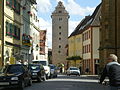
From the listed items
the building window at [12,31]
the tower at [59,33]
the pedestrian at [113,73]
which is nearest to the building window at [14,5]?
the building window at [12,31]

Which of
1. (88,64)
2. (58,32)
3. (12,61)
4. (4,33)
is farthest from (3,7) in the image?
(58,32)

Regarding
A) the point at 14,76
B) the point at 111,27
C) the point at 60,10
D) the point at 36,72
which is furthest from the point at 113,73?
the point at 60,10

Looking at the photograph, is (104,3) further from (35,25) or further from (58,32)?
(58,32)

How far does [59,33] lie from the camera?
421 feet

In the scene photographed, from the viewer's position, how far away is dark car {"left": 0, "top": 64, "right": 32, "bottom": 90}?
20391 millimetres

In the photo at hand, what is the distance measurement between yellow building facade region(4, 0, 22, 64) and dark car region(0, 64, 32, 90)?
17.2m

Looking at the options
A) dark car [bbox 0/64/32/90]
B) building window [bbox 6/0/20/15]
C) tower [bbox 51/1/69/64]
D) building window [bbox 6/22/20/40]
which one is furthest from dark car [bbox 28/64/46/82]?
tower [bbox 51/1/69/64]

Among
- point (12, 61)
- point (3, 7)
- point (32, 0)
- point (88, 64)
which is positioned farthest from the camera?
point (88, 64)

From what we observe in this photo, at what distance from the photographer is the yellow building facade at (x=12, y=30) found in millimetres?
40078

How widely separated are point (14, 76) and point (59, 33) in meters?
108

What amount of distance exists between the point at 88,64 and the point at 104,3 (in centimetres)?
2835

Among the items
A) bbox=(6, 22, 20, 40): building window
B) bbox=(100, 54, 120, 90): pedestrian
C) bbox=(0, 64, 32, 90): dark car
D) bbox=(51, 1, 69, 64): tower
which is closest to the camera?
bbox=(100, 54, 120, 90): pedestrian

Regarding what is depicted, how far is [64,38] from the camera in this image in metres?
129

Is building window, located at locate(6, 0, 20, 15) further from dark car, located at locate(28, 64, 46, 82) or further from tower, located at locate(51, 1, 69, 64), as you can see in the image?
tower, located at locate(51, 1, 69, 64)
